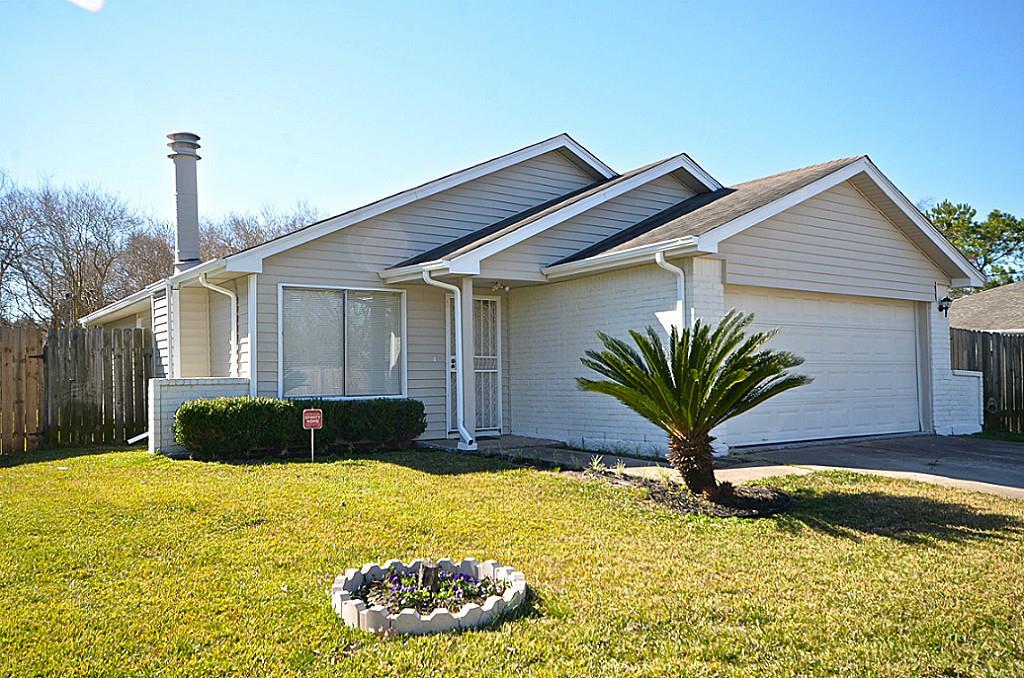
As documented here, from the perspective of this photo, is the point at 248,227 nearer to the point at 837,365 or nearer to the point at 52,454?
the point at 52,454

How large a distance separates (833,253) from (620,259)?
3562 mm

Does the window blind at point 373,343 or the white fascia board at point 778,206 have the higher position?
the white fascia board at point 778,206

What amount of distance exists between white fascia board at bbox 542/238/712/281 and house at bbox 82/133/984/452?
→ 0.12 feet

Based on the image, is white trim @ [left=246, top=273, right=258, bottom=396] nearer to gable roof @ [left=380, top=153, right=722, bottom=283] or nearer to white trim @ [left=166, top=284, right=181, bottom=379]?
gable roof @ [left=380, top=153, right=722, bottom=283]

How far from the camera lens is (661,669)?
3.99 meters

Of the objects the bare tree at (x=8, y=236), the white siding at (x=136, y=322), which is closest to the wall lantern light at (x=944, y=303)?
the white siding at (x=136, y=322)

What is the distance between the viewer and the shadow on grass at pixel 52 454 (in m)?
11.1

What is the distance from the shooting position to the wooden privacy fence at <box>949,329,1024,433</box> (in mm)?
16266

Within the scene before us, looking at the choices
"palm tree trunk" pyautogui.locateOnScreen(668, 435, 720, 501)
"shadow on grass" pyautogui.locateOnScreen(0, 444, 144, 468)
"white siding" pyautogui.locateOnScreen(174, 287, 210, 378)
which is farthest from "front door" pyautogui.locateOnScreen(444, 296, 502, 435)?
"palm tree trunk" pyautogui.locateOnScreen(668, 435, 720, 501)

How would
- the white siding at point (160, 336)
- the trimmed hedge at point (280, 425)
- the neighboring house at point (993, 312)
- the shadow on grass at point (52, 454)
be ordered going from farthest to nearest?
the neighboring house at point (993, 312)
the white siding at point (160, 336)
the shadow on grass at point (52, 454)
the trimmed hedge at point (280, 425)

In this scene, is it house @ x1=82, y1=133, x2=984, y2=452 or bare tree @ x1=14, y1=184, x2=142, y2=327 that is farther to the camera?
bare tree @ x1=14, y1=184, x2=142, y2=327

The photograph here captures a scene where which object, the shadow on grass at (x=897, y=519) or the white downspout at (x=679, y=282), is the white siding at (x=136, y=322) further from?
the shadow on grass at (x=897, y=519)

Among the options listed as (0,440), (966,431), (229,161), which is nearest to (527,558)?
(0,440)

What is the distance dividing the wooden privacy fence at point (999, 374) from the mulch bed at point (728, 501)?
10332 millimetres
